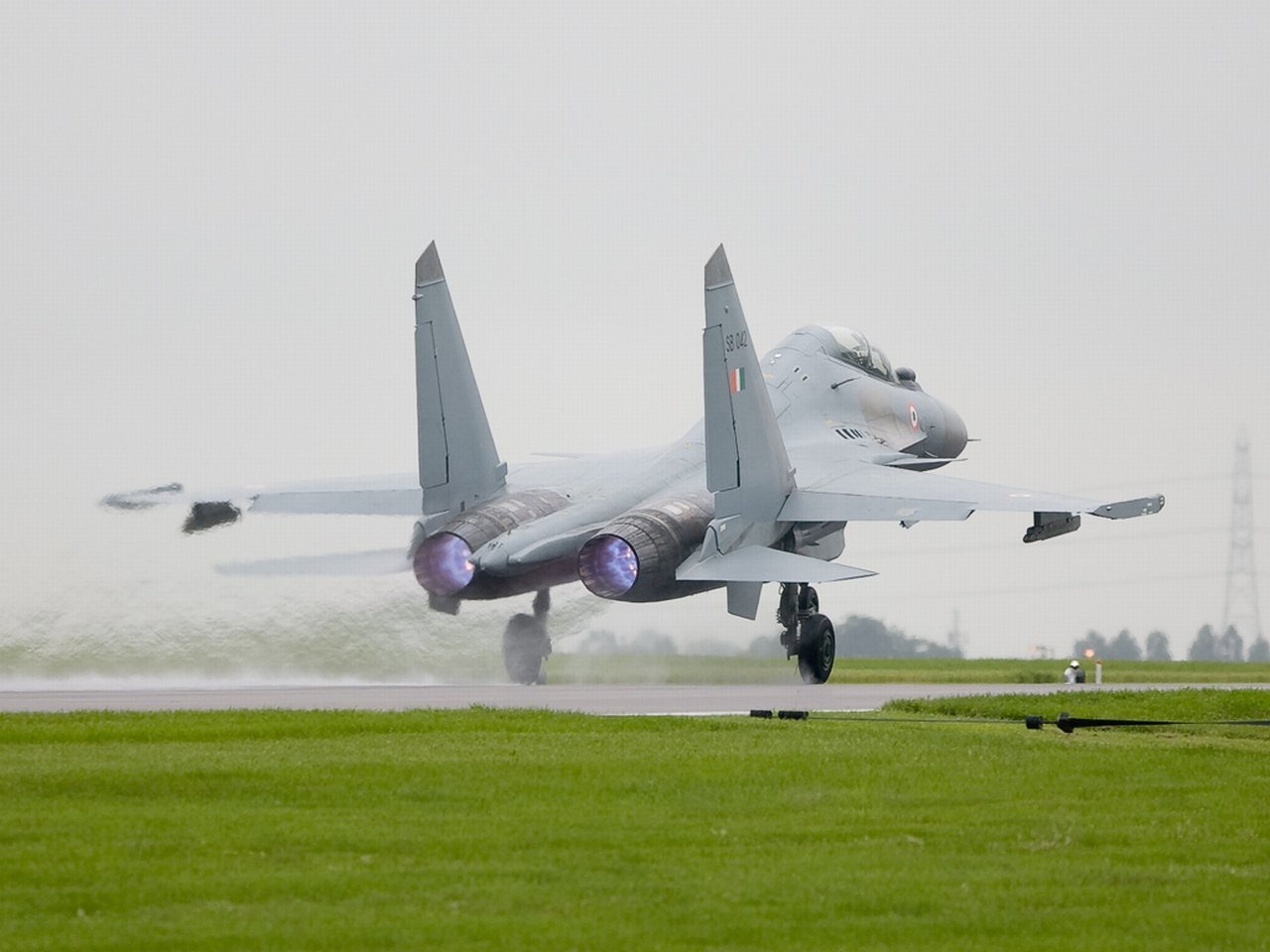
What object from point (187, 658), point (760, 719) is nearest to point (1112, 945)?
point (760, 719)

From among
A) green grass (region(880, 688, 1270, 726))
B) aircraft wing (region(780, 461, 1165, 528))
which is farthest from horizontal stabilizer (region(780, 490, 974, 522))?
green grass (region(880, 688, 1270, 726))

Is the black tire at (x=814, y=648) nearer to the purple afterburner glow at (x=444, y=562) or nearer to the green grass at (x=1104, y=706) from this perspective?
the purple afterburner glow at (x=444, y=562)

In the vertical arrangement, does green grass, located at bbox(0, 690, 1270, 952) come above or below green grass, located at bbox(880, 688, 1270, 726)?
below

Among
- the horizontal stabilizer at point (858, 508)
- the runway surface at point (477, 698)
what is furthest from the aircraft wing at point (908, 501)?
the runway surface at point (477, 698)

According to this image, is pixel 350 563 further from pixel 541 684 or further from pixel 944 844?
pixel 944 844

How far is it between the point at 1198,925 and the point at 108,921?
174 inches

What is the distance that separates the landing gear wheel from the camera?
29.9 metres

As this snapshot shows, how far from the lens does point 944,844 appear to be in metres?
10.2

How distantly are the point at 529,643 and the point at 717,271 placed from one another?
6339 millimetres

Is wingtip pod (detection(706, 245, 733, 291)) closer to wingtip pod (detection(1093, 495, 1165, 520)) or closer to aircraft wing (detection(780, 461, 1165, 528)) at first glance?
aircraft wing (detection(780, 461, 1165, 528))

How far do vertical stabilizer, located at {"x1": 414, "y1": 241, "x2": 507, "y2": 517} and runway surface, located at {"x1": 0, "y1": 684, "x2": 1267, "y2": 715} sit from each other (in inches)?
121

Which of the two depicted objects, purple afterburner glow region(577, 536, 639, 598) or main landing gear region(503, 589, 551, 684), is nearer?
purple afterburner glow region(577, 536, 639, 598)

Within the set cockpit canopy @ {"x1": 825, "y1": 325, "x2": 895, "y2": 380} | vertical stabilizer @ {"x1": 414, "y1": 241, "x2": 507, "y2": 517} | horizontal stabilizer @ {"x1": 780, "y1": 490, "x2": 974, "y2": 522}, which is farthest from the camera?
cockpit canopy @ {"x1": 825, "y1": 325, "x2": 895, "y2": 380}

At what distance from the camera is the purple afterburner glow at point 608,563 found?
27.8m
